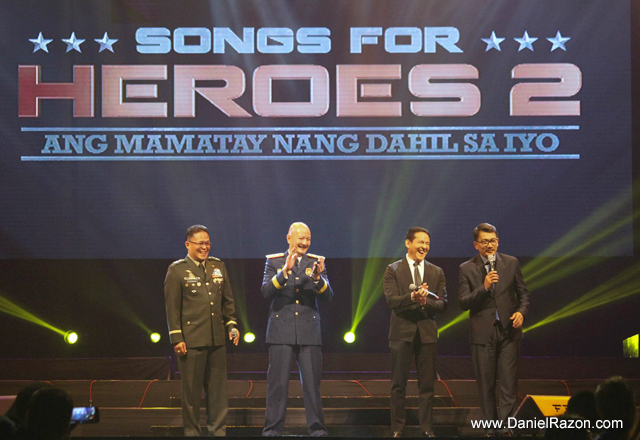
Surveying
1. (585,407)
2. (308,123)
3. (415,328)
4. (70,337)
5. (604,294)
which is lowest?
(585,407)

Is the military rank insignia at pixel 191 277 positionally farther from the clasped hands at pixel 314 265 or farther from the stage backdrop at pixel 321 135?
the stage backdrop at pixel 321 135

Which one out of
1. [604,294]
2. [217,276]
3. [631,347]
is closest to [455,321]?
[604,294]

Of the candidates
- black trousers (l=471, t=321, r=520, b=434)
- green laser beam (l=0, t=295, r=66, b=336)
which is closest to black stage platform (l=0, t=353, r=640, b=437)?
green laser beam (l=0, t=295, r=66, b=336)

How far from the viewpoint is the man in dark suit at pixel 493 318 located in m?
5.02

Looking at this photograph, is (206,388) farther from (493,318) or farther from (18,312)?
(18,312)

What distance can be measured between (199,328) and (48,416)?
103 inches

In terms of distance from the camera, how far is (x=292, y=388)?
6.38 m

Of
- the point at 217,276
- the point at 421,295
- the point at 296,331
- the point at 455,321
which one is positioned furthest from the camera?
the point at 455,321

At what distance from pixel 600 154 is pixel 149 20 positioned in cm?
452

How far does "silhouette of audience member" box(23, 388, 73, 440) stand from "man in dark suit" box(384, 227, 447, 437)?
9.49ft

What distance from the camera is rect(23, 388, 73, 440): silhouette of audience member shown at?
250cm

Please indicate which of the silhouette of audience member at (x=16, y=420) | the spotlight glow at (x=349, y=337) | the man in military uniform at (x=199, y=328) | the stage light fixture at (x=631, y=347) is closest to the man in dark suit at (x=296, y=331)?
the man in military uniform at (x=199, y=328)

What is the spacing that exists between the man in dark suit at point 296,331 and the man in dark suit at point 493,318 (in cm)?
106

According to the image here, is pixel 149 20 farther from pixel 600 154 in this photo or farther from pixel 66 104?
pixel 600 154
